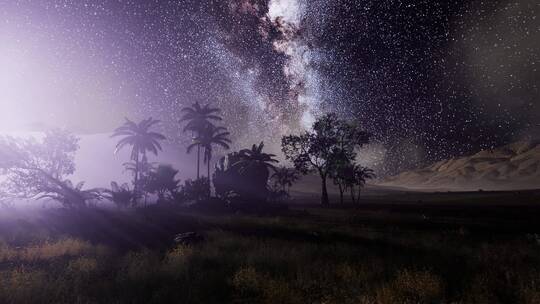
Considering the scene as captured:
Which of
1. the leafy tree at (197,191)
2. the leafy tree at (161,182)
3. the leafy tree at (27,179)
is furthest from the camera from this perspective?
the leafy tree at (161,182)

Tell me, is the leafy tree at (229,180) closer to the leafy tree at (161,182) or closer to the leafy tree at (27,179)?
the leafy tree at (161,182)

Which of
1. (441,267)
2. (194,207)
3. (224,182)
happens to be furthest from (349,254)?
(224,182)

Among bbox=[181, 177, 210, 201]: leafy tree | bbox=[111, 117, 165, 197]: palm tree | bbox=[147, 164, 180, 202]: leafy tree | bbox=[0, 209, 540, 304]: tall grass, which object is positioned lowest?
bbox=[0, 209, 540, 304]: tall grass

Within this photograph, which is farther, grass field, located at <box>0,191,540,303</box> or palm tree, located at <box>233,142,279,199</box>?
palm tree, located at <box>233,142,279,199</box>

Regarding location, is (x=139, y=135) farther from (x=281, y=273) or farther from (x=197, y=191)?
(x=281, y=273)

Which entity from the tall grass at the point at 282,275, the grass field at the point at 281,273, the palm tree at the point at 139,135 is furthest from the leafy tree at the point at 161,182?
the tall grass at the point at 282,275

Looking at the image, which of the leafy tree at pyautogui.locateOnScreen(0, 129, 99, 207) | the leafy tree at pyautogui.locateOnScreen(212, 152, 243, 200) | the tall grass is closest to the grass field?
the tall grass

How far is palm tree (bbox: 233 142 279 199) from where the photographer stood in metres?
52.4

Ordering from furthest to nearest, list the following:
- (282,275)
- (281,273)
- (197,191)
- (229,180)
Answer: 1. (197,191)
2. (229,180)
3. (282,275)
4. (281,273)

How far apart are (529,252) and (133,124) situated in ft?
172

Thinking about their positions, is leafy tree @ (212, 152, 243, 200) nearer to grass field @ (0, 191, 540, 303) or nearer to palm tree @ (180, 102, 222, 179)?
palm tree @ (180, 102, 222, 179)

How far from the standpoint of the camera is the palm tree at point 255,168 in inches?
2064

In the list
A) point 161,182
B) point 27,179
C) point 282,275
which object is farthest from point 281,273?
point 161,182

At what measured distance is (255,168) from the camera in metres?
54.1
